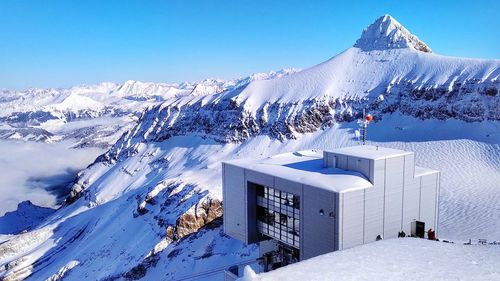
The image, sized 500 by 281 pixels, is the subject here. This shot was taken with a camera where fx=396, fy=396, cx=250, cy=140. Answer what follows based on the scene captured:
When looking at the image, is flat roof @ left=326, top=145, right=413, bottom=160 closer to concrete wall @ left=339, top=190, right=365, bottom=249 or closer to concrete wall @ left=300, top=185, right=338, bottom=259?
concrete wall @ left=339, top=190, right=365, bottom=249

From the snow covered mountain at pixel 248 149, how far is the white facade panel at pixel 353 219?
18735 millimetres

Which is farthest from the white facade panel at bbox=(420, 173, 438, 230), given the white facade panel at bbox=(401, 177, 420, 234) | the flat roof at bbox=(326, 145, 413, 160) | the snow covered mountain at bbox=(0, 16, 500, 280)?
the snow covered mountain at bbox=(0, 16, 500, 280)

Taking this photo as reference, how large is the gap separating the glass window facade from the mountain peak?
8178 centimetres

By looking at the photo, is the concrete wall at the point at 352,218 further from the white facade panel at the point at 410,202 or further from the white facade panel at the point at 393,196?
the white facade panel at the point at 410,202

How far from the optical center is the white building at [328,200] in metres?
21.2

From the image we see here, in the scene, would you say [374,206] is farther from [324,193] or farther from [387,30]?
[387,30]

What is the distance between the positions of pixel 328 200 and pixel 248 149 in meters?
68.1

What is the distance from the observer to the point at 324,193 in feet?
69.2

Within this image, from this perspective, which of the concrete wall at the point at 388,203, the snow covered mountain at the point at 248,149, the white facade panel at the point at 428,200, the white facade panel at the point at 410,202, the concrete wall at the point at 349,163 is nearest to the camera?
the concrete wall at the point at 388,203

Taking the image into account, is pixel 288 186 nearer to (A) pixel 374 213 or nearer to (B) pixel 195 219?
(A) pixel 374 213

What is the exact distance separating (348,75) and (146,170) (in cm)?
5681

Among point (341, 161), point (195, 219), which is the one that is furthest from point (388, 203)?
point (195, 219)

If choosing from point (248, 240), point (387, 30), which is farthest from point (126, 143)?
point (248, 240)

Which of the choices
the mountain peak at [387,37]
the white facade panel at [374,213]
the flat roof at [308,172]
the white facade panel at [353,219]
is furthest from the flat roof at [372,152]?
the mountain peak at [387,37]
